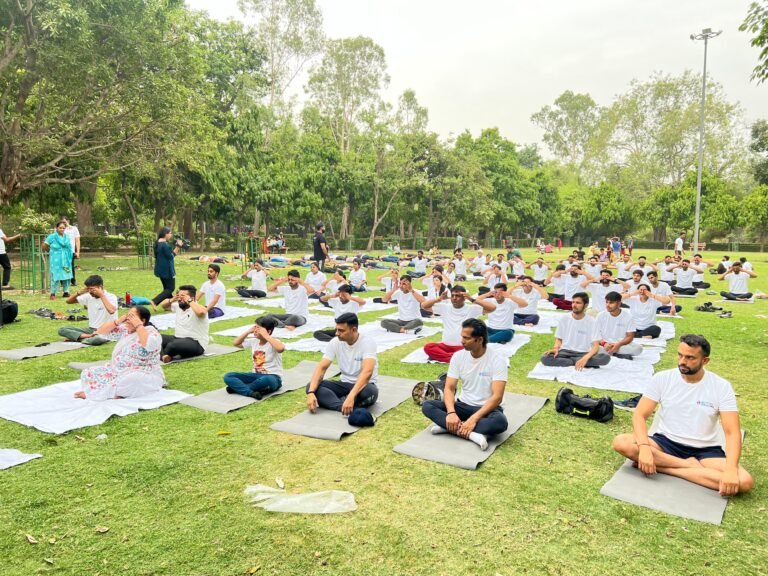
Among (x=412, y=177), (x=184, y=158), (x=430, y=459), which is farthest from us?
(x=412, y=177)

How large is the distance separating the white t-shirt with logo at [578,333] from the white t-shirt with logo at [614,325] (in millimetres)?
276

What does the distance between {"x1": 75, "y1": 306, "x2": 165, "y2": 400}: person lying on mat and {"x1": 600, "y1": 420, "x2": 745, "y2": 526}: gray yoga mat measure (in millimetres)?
5090

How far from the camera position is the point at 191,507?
3.94m

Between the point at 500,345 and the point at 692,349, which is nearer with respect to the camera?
the point at 692,349

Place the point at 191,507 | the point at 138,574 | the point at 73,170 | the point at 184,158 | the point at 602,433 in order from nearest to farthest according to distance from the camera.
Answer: the point at 138,574, the point at 191,507, the point at 602,433, the point at 184,158, the point at 73,170

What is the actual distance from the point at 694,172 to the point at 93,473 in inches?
2208

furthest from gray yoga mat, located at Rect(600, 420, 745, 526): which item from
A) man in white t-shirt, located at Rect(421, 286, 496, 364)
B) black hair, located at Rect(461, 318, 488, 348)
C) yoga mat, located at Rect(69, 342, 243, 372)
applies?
yoga mat, located at Rect(69, 342, 243, 372)

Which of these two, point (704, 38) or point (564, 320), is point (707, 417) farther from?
point (704, 38)

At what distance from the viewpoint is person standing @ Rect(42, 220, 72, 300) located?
43.8ft

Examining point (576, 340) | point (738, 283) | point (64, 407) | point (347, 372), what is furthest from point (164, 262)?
point (738, 283)

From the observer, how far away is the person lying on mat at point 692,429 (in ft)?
13.4

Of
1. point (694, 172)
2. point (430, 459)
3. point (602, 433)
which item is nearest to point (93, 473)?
point (430, 459)

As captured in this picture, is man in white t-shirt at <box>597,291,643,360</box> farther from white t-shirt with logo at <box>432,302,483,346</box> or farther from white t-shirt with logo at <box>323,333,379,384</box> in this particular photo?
white t-shirt with logo at <box>323,333,379,384</box>

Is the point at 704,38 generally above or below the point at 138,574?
above
